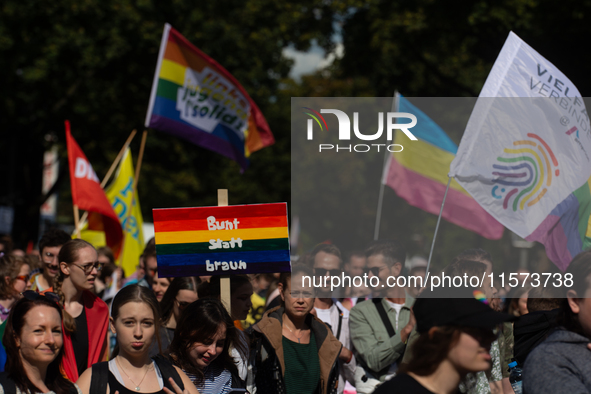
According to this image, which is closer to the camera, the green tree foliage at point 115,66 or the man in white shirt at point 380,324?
the man in white shirt at point 380,324

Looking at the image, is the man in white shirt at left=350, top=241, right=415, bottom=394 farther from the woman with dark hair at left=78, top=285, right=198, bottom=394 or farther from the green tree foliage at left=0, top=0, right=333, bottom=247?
the green tree foliage at left=0, top=0, right=333, bottom=247

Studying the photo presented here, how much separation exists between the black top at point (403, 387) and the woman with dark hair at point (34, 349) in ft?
4.86

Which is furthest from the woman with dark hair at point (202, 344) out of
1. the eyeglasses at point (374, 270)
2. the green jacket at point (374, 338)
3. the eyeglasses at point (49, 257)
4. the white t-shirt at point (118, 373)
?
the eyeglasses at point (49, 257)

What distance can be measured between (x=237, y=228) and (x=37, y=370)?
5.67 feet

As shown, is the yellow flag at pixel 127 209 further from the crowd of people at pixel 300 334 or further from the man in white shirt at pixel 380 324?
the man in white shirt at pixel 380 324

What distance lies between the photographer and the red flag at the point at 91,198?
27.5 feet

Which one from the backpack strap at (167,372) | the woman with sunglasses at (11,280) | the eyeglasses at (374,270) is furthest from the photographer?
the woman with sunglasses at (11,280)

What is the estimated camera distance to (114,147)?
20.5 metres

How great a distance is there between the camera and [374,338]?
4.57m

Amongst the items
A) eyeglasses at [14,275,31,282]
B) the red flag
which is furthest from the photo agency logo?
the red flag

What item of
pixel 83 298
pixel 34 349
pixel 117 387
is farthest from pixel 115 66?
pixel 34 349

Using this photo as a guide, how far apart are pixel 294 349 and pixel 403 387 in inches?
73.6

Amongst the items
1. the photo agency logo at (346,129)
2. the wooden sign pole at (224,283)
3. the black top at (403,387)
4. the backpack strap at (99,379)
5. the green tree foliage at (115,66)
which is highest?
the green tree foliage at (115,66)

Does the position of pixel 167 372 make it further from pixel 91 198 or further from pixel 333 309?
pixel 91 198
